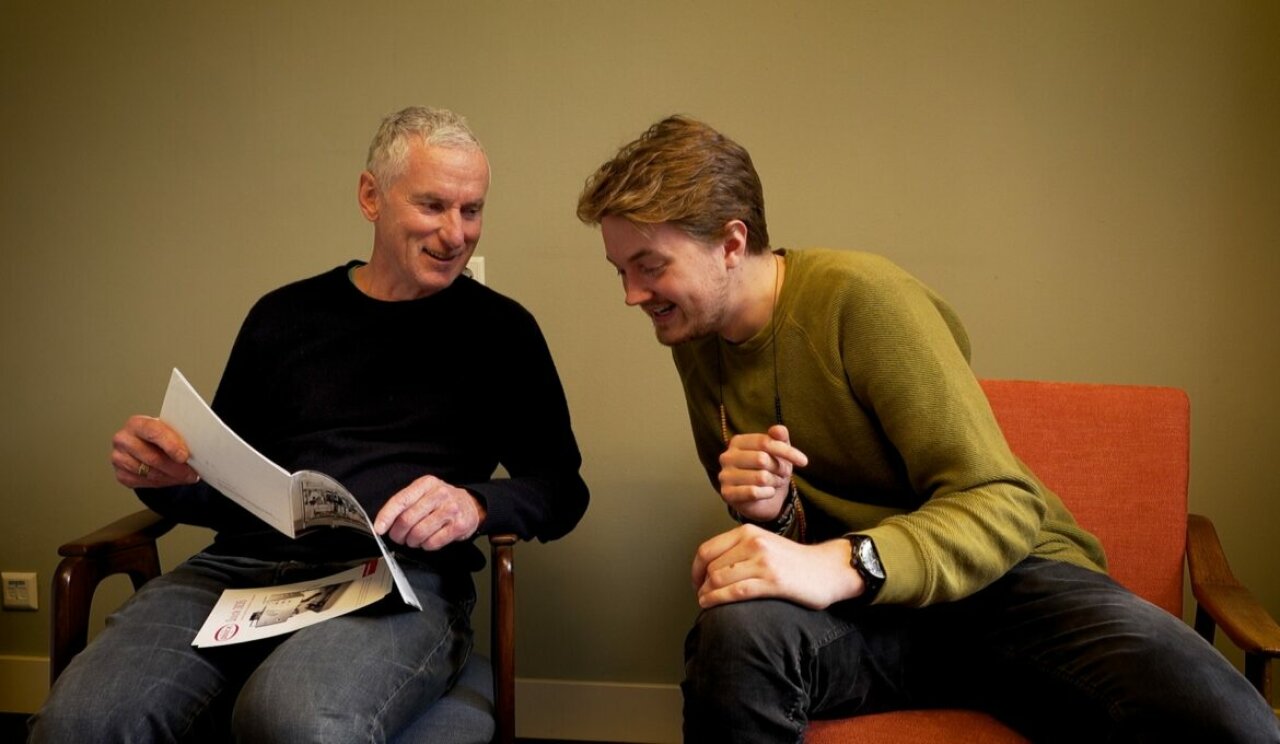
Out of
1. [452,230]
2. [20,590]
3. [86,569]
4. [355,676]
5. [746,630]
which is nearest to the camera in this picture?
[746,630]

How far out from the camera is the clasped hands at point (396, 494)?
1345mm

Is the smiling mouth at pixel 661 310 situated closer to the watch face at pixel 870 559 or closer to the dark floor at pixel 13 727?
the watch face at pixel 870 559

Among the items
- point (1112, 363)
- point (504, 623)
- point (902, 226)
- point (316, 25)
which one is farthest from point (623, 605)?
point (316, 25)

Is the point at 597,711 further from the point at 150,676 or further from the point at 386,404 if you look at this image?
the point at 150,676

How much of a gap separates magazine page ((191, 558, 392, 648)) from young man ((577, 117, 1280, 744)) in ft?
1.49

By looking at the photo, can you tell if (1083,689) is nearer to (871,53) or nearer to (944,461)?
(944,461)

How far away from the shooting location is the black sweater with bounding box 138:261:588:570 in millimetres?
1569

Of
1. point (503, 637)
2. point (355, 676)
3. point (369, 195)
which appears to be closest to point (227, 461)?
point (355, 676)

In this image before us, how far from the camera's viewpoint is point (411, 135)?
1.58 m

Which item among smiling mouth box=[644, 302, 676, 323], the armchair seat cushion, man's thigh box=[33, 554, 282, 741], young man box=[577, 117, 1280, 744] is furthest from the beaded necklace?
man's thigh box=[33, 554, 282, 741]

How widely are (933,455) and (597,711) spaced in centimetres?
124

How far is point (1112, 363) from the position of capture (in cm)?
199

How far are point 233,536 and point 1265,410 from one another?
1894mm

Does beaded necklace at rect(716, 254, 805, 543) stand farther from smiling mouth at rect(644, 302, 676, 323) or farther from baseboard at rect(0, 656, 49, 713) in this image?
baseboard at rect(0, 656, 49, 713)
